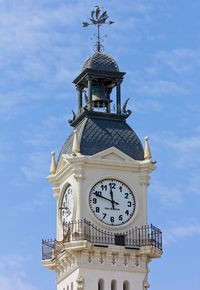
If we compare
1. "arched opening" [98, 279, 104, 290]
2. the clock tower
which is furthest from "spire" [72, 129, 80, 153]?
"arched opening" [98, 279, 104, 290]

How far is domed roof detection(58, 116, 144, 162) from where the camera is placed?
226 ft

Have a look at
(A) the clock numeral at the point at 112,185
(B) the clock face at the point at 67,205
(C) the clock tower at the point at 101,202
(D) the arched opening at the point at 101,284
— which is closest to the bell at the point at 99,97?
(C) the clock tower at the point at 101,202

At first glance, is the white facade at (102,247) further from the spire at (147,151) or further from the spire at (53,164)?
the spire at (53,164)

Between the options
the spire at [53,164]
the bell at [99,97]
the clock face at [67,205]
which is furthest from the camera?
the bell at [99,97]

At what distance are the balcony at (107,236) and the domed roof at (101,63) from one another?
874 centimetres

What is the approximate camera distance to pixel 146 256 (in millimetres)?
67438

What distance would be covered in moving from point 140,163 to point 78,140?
3.32 metres

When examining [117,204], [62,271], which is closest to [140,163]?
[117,204]

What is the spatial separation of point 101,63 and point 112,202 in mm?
7942

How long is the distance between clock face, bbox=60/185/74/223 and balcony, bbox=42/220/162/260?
57cm

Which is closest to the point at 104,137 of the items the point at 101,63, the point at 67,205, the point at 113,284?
the point at 67,205

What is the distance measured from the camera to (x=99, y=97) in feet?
235

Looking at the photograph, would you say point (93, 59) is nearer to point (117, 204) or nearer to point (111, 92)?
point (111, 92)

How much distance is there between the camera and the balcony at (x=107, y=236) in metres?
66.8
